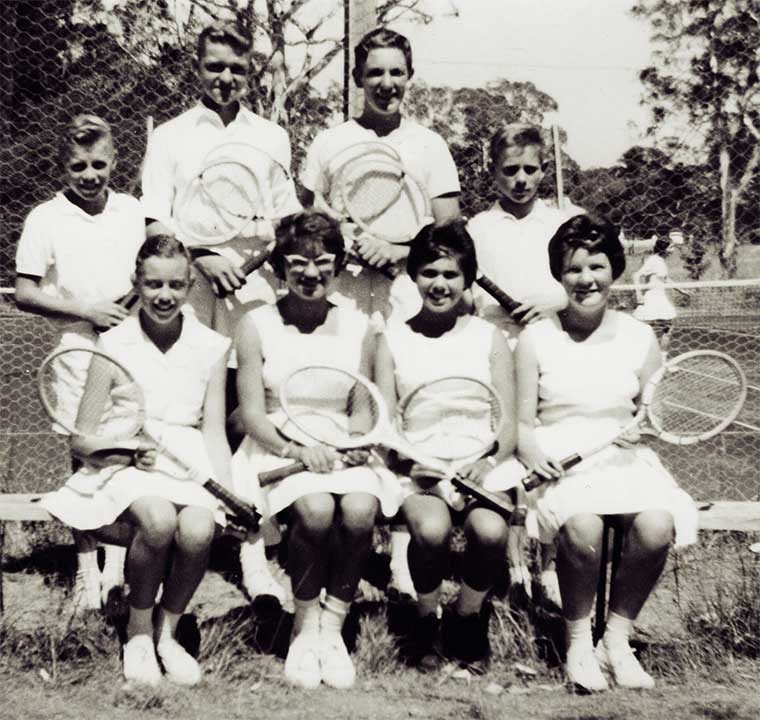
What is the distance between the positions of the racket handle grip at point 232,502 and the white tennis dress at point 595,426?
82cm

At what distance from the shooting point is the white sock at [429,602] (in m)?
3.42

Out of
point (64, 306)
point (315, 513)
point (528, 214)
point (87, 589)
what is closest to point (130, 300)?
point (64, 306)

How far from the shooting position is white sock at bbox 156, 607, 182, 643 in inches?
132

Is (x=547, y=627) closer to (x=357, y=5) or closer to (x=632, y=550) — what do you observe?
(x=632, y=550)

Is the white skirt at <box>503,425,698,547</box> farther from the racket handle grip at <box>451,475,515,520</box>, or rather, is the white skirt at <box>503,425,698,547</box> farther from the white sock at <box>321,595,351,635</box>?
the white sock at <box>321,595,351,635</box>

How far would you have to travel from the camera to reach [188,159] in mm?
3885

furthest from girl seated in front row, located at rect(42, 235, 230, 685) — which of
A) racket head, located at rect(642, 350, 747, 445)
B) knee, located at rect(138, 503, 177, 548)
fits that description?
racket head, located at rect(642, 350, 747, 445)

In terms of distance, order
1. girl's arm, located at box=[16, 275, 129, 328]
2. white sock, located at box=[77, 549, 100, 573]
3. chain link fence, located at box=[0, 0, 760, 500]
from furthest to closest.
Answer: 1. chain link fence, located at box=[0, 0, 760, 500]
2. white sock, located at box=[77, 549, 100, 573]
3. girl's arm, located at box=[16, 275, 129, 328]

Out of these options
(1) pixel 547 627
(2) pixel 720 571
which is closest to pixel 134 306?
(1) pixel 547 627

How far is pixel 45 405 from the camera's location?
10.7 ft

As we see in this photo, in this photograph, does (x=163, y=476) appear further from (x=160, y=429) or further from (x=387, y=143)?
(x=387, y=143)

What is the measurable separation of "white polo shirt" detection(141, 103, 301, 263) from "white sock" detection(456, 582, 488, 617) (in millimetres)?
1381

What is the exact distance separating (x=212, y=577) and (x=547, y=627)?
4.38 feet

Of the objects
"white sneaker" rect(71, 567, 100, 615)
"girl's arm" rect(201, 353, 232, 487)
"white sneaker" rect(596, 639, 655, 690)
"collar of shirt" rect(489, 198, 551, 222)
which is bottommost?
"white sneaker" rect(596, 639, 655, 690)
